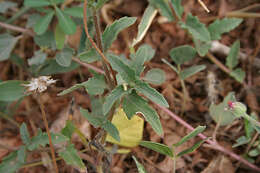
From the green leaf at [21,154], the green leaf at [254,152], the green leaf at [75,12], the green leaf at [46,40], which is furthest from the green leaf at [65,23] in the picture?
the green leaf at [254,152]

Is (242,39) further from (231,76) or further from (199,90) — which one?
(199,90)

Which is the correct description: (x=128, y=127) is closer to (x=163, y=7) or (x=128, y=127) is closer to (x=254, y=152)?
(x=254, y=152)

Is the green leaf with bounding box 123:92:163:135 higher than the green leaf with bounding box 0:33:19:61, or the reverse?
the green leaf with bounding box 0:33:19:61

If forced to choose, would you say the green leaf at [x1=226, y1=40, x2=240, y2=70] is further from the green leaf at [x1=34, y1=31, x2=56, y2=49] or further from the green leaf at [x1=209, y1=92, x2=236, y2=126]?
the green leaf at [x1=34, y1=31, x2=56, y2=49]

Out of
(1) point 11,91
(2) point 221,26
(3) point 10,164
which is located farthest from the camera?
(2) point 221,26

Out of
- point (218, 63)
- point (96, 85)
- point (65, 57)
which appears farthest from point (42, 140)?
point (218, 63)

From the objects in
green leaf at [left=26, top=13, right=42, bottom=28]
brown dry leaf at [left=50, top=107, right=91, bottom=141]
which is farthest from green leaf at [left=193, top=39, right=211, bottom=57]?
green leaf at [left=26, top=13, right=42, bottom=28]

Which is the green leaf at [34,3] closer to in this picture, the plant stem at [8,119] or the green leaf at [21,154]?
the plant stem at [8,119]
